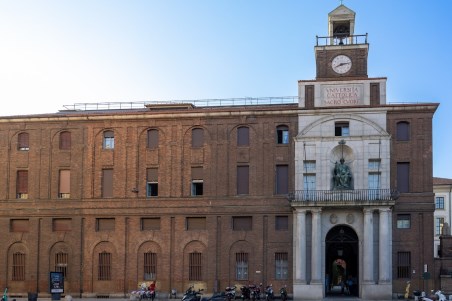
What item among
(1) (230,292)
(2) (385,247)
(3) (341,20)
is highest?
(3) (341,20)

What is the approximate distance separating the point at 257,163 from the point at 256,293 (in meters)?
10.1

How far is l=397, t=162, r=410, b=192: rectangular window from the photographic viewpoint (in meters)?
55.7

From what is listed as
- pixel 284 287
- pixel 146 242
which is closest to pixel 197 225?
pixel 146 242

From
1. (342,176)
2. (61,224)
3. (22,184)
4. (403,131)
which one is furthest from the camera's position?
(22,184)

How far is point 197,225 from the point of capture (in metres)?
58.2

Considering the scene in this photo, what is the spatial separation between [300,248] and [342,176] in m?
6.25

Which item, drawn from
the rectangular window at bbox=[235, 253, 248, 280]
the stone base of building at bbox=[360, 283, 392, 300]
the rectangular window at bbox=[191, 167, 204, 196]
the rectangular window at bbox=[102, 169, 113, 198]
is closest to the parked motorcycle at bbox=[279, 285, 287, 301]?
the rectangular window at bbox=[235, 253, 248, 280]

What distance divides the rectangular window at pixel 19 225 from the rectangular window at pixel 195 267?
13.8 m

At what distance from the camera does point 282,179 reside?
57.4 m

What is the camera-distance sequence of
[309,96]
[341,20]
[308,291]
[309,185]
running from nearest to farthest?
[308,291], [309,185], [309,96], [341,20]

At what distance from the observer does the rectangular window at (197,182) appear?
58.6 metres

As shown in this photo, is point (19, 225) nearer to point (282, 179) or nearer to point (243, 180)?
point (243, 180)

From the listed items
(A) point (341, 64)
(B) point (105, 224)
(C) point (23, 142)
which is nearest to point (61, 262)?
(B) point (105, 224)

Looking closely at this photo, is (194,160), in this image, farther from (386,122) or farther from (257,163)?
(386,122)
